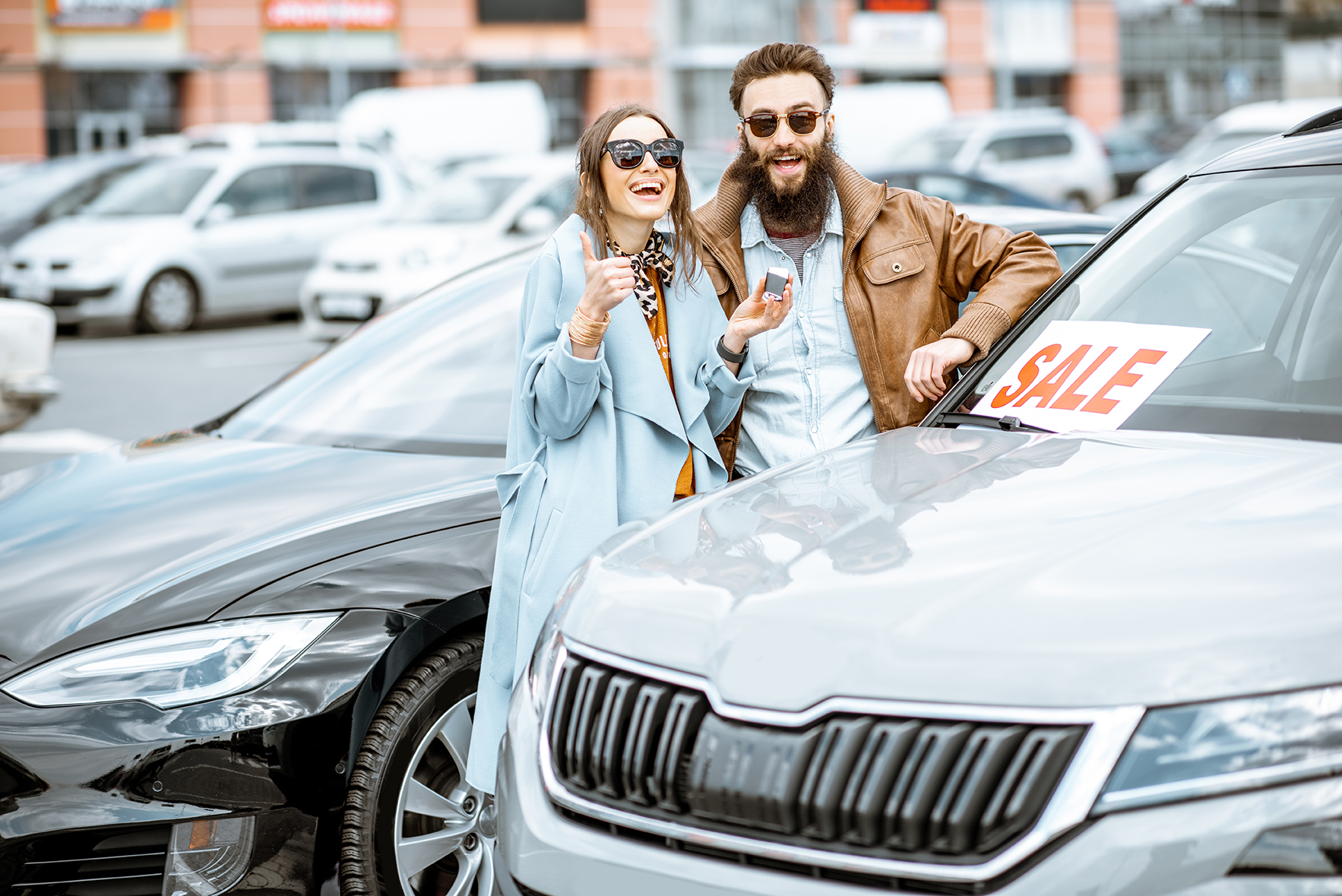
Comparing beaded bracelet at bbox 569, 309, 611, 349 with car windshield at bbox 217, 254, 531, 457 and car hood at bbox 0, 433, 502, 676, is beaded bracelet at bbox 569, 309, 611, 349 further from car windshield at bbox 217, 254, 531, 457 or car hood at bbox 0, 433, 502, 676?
car windshield at bbox 217, 254, 531, 457

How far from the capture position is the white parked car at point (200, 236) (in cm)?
1611

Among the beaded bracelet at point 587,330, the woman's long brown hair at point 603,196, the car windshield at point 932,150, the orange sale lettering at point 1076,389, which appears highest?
the car windshield at point 932,150

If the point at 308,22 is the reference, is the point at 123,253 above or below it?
below

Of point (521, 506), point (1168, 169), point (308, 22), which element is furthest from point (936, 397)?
point (308, 22)

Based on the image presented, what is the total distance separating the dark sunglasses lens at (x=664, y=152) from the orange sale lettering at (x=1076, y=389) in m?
0.96

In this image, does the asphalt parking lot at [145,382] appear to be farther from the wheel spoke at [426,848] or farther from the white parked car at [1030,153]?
the white parked car at [1030,153]

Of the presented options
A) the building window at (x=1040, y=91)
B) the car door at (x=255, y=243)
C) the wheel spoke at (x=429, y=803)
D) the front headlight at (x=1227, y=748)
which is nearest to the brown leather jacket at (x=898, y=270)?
the wheel spoke at (x=429, y=803)

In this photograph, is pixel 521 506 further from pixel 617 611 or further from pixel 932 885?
pixel 932 885

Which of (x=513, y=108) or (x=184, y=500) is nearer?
(x=184, y=500)

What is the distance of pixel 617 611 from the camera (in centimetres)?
217

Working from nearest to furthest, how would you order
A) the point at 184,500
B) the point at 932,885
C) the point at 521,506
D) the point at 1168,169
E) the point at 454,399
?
the point at 932,885 < the point at 521,506 < the point at 184,500 < the point at 454,399 < the point at 1168,169

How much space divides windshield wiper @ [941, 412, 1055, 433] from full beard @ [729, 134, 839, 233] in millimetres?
731

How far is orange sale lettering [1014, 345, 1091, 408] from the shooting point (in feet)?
9.18

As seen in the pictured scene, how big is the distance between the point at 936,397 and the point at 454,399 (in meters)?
1.58
